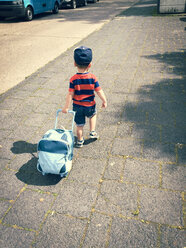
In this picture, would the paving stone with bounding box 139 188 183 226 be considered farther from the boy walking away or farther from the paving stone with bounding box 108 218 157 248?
the boy walking away

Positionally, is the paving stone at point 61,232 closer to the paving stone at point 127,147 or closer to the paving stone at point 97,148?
the paving stone at point 97,148

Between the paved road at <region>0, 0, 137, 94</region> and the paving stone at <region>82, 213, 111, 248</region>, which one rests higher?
the paved road at <region>0, 0, 137, 94</region>

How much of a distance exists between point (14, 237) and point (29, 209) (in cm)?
32

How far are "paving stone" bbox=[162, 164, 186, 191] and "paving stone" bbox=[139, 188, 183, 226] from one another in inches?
4.3

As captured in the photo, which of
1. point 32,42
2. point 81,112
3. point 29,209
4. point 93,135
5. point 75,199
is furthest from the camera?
point 32,42

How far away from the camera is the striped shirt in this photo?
269cm

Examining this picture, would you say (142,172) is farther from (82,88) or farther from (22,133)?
(22,133)

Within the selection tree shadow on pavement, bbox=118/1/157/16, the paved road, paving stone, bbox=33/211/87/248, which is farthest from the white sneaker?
tree shadow on pavement, bbox=118/1/157/16

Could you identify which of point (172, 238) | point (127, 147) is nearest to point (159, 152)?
point (127, 147)

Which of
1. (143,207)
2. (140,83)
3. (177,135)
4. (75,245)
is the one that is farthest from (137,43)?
(75,245)

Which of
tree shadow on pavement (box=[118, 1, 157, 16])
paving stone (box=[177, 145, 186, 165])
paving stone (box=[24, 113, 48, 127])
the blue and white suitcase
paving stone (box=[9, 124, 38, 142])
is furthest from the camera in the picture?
tree shadow on pavement (box=[118, 1, 157, 16])

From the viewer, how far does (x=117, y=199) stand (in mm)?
2422

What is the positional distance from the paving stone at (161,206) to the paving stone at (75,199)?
1.90 feet

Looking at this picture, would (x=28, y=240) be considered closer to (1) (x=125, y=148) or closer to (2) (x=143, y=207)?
(2) (x=143, y=207)
